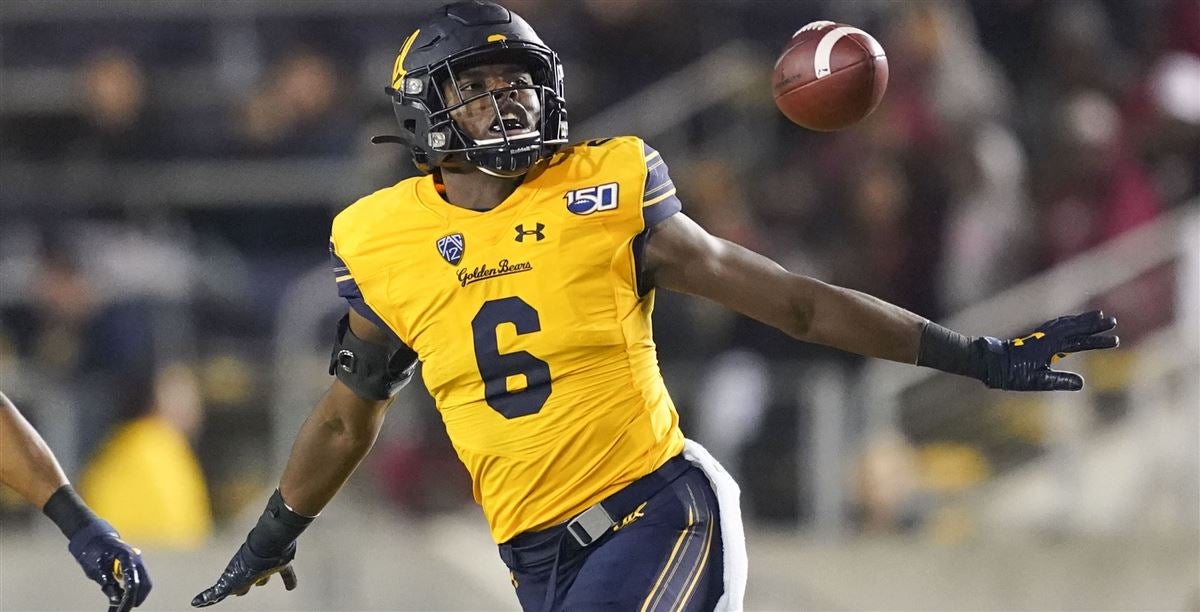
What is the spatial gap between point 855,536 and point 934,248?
1.61m

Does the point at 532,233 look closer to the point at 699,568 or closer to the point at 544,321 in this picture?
the point at 544,321

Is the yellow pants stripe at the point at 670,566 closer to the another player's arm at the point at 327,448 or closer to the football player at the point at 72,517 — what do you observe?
the another player's arm at the point at 327,448

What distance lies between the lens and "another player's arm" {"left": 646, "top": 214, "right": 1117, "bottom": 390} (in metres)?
3.77

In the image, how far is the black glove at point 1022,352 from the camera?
12.3 ft

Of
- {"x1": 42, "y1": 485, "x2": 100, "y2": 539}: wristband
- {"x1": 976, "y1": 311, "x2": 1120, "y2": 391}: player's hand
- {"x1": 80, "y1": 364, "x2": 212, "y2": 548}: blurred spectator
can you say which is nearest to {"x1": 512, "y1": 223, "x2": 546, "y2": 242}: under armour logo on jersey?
{"x1": 976, "y1": 311, "x2": 1120, "y2": 391}: player's hand

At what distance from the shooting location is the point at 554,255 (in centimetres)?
376

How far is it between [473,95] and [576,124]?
502 cm

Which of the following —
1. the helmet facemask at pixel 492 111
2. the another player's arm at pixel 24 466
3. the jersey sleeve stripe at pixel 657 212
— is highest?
the helmet facemask at pixel 492 111

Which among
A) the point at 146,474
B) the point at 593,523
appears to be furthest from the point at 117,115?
the point at 593,523

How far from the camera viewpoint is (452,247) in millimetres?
3840

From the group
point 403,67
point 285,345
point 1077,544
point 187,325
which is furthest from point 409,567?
point 403,67

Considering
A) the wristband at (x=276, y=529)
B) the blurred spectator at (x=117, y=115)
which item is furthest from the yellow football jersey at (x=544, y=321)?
the blurred spectator at (x=117, y=115)

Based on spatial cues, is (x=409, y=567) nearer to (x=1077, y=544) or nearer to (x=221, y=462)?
(x=221, y=462)

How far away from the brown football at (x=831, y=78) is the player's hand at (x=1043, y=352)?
0.76m
